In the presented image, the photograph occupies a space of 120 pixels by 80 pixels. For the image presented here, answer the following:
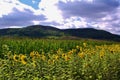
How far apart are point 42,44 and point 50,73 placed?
3266 cm

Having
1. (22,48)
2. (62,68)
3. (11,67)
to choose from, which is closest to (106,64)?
(62,68)

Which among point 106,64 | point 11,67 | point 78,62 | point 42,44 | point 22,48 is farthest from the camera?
point 42,44

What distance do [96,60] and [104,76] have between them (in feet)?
3.58

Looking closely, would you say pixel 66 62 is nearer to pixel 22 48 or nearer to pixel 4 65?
pixel 4 65

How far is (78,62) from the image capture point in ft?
34.1

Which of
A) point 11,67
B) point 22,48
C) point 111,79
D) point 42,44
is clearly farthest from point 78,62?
point 42,44

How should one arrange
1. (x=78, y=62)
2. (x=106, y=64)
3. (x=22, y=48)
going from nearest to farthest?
(x=78, y=62) → (x=106, y=64) → (x=22, y=48)

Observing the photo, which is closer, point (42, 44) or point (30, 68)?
point (30, 68)

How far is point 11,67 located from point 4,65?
20cm

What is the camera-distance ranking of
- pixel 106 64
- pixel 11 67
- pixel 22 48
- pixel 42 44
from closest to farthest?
pixel 11 67 → pixel 106 64 → pixel 22 48 → pixel 42 44

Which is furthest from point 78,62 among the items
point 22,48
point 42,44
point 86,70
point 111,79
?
point 42,44

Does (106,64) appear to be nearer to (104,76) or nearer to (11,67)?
(104,76)

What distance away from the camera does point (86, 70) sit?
32.8 feet

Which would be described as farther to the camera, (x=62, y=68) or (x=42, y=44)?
(x=42, y=44)
